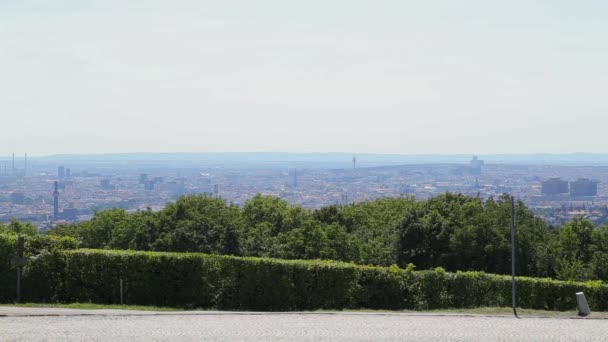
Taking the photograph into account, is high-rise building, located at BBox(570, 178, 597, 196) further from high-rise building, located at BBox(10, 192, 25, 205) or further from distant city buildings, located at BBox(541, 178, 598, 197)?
high-rise building, located at BBox(10, 192, 25, 205)

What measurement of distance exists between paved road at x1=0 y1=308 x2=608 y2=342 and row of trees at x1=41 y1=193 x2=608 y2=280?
23.9m

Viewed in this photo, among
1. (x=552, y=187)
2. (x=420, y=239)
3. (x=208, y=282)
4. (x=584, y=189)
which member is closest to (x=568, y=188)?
(x=584, y=189)

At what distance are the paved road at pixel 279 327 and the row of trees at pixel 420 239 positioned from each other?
23925mm

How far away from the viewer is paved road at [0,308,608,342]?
67.2ft

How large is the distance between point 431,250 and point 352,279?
24.6 meters

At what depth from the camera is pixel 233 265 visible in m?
31.2

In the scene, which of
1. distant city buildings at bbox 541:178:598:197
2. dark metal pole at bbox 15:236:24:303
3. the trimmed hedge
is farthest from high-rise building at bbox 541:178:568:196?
dark metal pole at bbox 15:236:24:303

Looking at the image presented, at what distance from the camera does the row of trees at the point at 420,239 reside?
51.4m

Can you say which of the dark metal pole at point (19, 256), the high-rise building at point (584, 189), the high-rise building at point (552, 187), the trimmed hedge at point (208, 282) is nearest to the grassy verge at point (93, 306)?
the dark metal pole at point (19, 256)

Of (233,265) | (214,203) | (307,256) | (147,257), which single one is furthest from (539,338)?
(214,203)

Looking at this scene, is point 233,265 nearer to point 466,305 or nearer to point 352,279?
point 352,279

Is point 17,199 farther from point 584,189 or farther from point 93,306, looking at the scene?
point 93,306

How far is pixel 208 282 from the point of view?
102 feet

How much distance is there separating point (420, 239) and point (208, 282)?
86.7 ft
